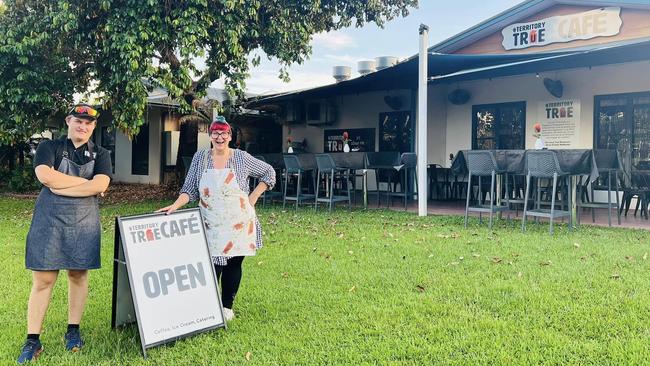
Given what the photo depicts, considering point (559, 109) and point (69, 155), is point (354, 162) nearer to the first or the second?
point (559, 109)

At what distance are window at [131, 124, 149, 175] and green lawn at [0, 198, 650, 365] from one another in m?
11.2

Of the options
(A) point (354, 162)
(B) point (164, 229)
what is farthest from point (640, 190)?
(B) point (164, 229)

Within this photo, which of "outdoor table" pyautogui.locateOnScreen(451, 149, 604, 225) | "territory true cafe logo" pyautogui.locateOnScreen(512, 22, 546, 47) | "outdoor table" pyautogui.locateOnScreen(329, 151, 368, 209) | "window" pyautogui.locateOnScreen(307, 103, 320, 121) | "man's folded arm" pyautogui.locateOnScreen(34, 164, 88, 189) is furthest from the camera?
"window" pyautogui.locateOnScreen(307, 103, 320, 121)

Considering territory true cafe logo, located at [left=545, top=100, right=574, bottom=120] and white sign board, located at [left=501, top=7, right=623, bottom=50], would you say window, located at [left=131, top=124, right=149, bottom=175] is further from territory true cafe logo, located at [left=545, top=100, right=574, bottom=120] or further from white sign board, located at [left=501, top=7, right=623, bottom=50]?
territory true cafe logo, located at [left=545, top=100, right=574, bottom=120]

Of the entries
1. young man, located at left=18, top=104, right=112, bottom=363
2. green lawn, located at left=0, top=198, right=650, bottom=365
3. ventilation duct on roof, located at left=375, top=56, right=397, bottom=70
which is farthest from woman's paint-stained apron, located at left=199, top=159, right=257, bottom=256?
ventilation duct on roof, located at left=375, top=56, right=397, bottom=70

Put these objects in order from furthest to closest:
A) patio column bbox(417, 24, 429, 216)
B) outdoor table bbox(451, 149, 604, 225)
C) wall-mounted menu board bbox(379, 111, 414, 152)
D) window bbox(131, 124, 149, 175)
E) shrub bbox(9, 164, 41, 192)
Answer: window bbox(131, 124, 149, 175), shrub bbox(9, 164, 41, 192), wall-mounted menu board bbox(379, 111, 414, 152), patio column bbox(417, 24, 429, 216), outdoor table bbox(451, 149, 604, 225)

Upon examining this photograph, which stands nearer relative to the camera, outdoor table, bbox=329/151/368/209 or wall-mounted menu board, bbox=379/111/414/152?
outdoor table, bbox=329/151/368/209

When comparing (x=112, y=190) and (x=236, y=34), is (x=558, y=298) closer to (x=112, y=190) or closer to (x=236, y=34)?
(x=236, y=34)

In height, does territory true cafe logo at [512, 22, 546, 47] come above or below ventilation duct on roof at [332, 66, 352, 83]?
below

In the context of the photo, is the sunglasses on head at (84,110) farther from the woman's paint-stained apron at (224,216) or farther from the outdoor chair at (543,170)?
the outdoor chair at (543,170)

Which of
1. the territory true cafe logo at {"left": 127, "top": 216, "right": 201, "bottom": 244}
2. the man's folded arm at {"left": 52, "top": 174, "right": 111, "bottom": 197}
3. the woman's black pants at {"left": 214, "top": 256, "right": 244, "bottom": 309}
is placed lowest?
→ the woman's black pants at {"left": 214, "top": 256, "right": 244, "bottom": 309}

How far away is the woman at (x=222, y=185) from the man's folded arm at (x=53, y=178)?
0.53m

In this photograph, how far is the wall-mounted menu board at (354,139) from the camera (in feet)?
42.4

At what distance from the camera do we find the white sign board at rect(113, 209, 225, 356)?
2.63 metres
